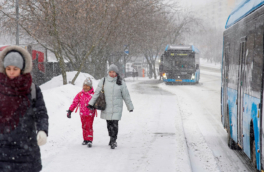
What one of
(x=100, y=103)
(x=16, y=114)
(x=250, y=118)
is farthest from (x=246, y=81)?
(x=16, y=114)

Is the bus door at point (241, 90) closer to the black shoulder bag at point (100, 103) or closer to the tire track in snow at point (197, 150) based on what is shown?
the tire track in snow at point (197, 150)

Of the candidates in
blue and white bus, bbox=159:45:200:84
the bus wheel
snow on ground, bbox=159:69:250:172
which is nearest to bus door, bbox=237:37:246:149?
snow on ground, bbox=159:69:250:172

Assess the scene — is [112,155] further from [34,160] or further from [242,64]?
[34,160]

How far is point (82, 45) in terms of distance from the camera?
23438 mm

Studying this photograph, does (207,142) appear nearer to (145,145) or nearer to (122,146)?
(145,145)

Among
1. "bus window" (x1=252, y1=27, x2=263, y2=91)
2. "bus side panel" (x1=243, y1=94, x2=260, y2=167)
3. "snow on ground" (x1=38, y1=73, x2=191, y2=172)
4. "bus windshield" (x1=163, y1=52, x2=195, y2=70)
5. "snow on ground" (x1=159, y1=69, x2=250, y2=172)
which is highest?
"bus windshield" (x1=163, y1=52, x2=195, y2=70)

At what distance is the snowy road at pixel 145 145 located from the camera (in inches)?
247

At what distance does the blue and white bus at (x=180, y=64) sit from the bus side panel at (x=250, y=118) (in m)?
23.1

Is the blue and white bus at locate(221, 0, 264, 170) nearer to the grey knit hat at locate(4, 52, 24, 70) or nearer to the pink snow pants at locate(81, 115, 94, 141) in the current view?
the pink snow pants at locate(81, 115, 94, 141)

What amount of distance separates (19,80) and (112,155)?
155 inches

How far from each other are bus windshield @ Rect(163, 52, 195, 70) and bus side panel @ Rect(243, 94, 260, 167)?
23.3m

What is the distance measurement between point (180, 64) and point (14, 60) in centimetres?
2616

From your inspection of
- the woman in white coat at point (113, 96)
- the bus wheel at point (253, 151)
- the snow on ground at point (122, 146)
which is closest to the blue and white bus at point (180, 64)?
the snow on ground at point (122, 146)

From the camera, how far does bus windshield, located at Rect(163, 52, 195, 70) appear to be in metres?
29.0
